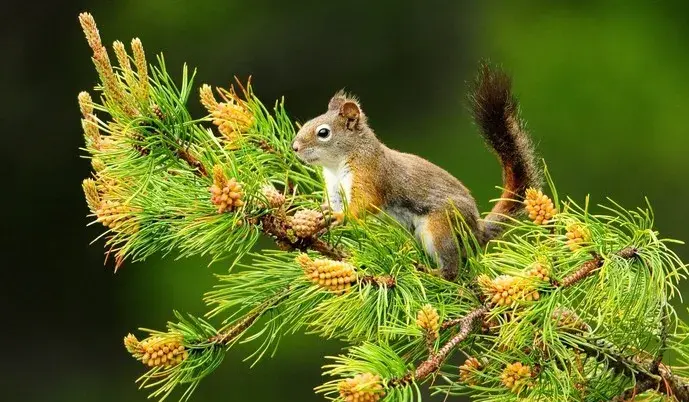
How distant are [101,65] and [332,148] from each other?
0.56 m

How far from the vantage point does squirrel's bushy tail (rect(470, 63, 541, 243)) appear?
4.13 feet

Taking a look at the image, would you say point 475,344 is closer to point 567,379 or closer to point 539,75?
point 567,379

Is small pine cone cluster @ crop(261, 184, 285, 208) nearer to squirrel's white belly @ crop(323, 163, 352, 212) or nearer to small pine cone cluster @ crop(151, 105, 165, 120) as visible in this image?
small pine cone cluster @ crop(151, 105, 165, 120)

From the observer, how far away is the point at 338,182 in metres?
1.46

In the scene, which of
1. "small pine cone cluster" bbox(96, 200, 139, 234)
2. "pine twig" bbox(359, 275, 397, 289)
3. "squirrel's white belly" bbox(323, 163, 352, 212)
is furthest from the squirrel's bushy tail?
"small pine cone cluster" bbox(96, 200, 139, 234)

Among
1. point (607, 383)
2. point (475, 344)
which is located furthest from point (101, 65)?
point (607, 383)

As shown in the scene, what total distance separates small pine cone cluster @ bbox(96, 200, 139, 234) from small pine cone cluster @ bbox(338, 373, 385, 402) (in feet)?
0.97

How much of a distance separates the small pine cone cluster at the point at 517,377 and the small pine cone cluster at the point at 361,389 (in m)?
0.16

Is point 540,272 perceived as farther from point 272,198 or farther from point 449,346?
point 272,198

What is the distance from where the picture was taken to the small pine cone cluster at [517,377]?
94cm

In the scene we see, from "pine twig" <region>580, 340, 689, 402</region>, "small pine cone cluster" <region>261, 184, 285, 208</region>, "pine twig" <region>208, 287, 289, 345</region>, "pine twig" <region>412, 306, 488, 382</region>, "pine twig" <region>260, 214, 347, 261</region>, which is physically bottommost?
"pine twig" <region>580, 340, 689, 402</region>

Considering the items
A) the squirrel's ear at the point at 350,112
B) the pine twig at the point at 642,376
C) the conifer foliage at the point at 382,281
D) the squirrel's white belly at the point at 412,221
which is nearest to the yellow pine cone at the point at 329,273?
the conifer foliage at the point at 382,281

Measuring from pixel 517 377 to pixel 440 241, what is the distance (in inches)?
16.6

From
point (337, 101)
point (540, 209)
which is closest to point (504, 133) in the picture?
point (337, 101)
